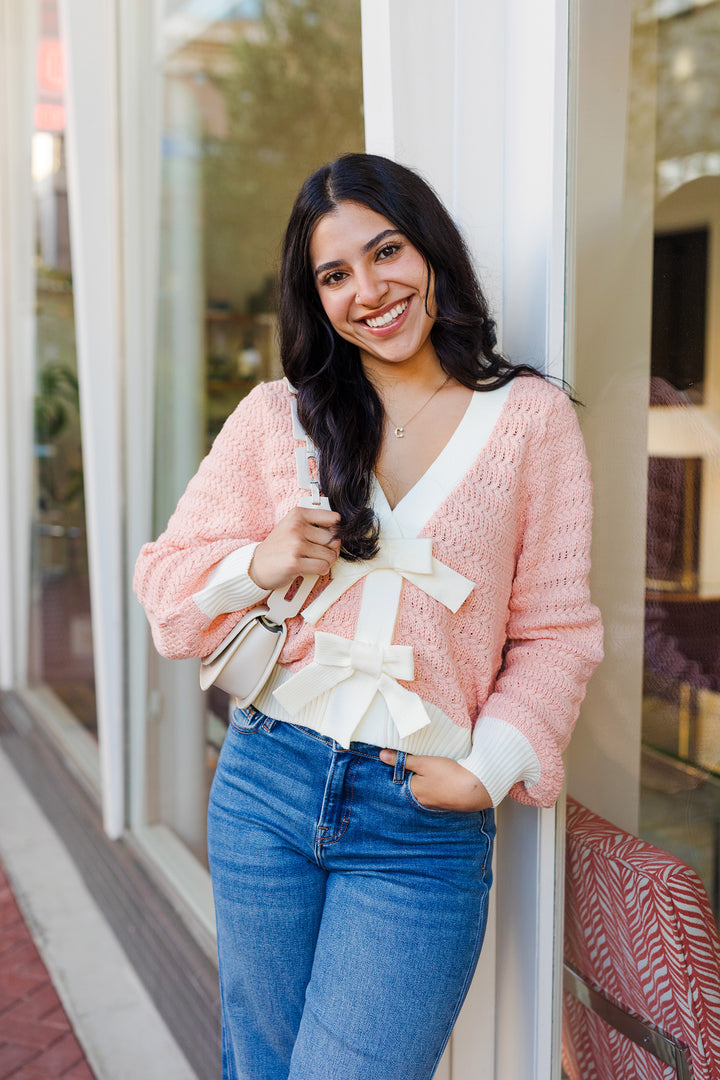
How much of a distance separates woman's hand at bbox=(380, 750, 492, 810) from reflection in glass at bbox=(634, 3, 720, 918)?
32cm

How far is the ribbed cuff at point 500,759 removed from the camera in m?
1.39

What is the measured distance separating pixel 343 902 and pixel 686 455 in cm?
82

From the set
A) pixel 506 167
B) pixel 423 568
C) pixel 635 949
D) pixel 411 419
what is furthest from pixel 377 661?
pixel 506 167

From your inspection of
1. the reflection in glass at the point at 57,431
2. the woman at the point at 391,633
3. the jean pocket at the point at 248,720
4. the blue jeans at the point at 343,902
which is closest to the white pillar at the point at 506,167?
the woman at the point at 391,633

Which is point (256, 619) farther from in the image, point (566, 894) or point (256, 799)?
point (566, 894)

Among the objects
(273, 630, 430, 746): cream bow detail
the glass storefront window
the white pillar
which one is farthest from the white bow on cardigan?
the glass storefront window

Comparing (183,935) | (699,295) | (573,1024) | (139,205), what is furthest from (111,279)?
(573,1024)

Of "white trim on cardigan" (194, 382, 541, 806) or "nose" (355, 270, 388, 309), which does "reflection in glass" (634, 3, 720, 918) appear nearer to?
"white trim on cardigan" (194, 382, 541, 806)

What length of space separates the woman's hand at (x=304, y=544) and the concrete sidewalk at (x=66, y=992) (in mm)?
1783

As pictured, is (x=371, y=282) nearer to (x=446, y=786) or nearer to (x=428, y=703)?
(x=428, y=703)

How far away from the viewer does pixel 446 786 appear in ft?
4.53

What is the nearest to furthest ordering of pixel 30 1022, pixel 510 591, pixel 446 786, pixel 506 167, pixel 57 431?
pixel 446 786 → pixel 510 591 → pixel 506 167 → pixel 30 1022 → pixel 57 431

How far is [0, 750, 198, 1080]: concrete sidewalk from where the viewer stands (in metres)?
2.64

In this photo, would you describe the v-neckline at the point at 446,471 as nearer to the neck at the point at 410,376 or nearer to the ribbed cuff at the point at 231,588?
the neck at the point at 410,376
